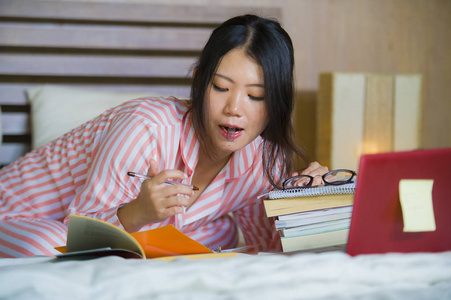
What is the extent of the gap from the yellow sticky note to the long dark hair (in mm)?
552

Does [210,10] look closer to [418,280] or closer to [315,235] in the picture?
[315,235]

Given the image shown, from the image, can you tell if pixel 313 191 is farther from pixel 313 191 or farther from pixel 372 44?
pixel 372 44

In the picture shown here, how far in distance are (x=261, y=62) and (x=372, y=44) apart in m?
1.82

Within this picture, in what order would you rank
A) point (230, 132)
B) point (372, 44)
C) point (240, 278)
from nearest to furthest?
1. point (240, 278)
2. point (230, 132)
3. point (372, 44)

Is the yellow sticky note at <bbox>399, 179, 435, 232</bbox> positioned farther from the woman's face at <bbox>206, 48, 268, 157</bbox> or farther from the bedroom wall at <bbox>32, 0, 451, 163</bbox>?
the bedroom wall at <bbox>32, 0, 451, 163</bbox>

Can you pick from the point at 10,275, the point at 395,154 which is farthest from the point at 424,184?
the point at 10,275

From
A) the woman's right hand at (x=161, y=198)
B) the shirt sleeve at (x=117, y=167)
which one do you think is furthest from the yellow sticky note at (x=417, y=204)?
the shirt sleeve at (x=117, y=167)

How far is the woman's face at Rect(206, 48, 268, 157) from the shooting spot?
121 centimetres

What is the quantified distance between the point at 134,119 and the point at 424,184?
71 centimetres

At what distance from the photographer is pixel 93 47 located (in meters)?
2.36

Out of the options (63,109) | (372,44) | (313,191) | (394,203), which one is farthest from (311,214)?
(372,44)

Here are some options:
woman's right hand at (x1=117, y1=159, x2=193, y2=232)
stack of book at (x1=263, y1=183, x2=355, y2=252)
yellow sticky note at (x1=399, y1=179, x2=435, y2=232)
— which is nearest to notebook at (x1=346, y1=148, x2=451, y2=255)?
yellow sticky note at (x1=399, y1=179, x2=435, y2=232)

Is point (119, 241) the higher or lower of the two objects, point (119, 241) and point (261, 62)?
the lower

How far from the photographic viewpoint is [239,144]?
50.1 inches
